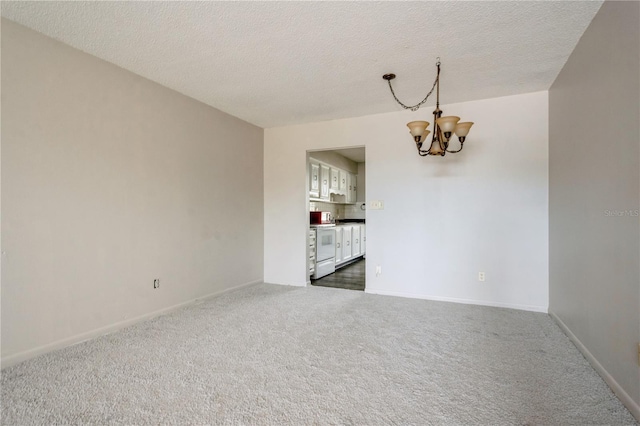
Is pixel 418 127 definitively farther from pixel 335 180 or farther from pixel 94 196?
pixel 335 180

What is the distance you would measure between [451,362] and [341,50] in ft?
8.13

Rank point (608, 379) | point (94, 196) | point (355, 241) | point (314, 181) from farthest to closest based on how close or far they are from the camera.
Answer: point (355, 241)
point (314, 181)
point (94, 196)
point (608, 379)

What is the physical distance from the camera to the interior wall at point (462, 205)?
11.3 ft

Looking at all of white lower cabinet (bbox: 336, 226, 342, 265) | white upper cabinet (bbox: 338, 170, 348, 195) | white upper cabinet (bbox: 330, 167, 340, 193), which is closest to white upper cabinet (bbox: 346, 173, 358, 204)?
white upper cabinet (bbox: 338, 170, 348, 195)

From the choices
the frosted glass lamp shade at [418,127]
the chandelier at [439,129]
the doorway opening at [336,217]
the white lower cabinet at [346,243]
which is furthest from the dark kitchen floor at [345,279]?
the frosted glass lamp shade at [418,127]

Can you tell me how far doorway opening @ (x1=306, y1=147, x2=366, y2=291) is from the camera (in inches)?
202

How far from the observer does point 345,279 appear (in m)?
5.21

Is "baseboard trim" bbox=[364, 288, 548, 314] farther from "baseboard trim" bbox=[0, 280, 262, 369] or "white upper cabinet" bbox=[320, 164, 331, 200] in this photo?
"white upper cabinet" bbox=[320, 164, 331, 200]

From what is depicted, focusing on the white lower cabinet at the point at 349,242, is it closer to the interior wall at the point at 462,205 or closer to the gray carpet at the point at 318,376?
the interior wall at the point at 462,205

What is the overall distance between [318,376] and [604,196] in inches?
82.2

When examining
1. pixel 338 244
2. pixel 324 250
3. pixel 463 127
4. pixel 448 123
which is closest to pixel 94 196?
pixel 448 123

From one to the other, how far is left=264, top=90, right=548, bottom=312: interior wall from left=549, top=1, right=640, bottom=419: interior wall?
0.60m

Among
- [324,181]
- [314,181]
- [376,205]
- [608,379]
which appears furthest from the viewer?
[324,181]

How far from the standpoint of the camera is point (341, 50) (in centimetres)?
256
